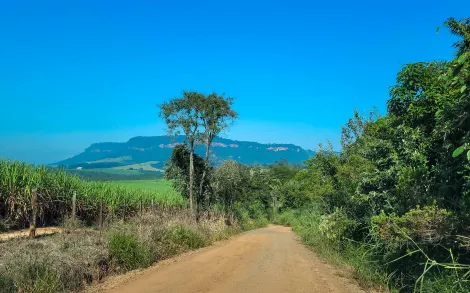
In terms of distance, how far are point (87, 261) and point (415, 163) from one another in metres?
8.80

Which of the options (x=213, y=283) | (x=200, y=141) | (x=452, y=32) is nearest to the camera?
(x=452, y=32)

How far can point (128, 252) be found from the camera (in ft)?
37.7

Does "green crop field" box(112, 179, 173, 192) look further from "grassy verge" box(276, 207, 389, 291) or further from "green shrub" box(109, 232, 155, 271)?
"green shrub" box(109, 232, 155, 271)

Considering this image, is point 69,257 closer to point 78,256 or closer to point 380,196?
point 78,256

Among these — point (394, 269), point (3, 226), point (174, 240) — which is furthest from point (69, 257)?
point (394, 269)

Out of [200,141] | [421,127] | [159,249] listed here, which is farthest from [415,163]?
[200,141]

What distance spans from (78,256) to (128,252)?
180 cm

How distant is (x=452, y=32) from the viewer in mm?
7633

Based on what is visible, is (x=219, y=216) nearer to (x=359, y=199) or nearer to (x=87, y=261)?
(x=359, y=199)

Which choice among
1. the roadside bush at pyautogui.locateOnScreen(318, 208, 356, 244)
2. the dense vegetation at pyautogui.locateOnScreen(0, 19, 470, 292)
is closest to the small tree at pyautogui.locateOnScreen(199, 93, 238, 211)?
the dense vegetation at pyautogui.locateOnScreen(0, 19, 470, 292)

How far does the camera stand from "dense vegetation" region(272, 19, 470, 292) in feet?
21.0

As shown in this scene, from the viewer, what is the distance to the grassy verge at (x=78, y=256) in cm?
817

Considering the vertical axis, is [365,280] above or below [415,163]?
below

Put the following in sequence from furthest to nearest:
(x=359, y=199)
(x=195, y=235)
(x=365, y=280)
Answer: (x=195, y=235) < (x=359, y=199) < (x=365, y=280)
